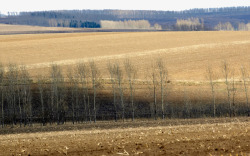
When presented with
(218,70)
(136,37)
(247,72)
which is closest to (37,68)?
(218,70)

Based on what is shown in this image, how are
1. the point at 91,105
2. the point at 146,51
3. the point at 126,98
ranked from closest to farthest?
the point at 91,105 → the point at 126,98 → the point at 146,51

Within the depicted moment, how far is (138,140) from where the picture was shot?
1655cm

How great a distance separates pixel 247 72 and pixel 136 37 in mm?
55207

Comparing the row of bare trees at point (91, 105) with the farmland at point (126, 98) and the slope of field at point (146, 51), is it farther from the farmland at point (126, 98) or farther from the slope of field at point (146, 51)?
the slope of field at point (146, 51)

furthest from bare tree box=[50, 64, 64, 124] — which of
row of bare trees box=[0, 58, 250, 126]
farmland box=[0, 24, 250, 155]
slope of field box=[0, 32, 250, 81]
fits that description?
slope of field box=[0, 32, 250, 81]

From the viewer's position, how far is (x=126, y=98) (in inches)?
2251

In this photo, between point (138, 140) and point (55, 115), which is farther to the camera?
point (55, 115)

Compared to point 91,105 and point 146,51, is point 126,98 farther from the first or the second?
point 146,51

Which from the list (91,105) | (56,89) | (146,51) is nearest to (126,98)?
(91,105)

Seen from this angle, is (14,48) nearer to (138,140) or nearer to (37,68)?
(37,68)

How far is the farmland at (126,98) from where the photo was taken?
52.4ft

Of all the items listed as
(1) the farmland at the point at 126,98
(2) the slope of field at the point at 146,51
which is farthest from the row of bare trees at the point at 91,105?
(2) the slope of field at the point at 146,51

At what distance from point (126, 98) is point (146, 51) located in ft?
125

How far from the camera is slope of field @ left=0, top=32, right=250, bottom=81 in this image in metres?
77.9
